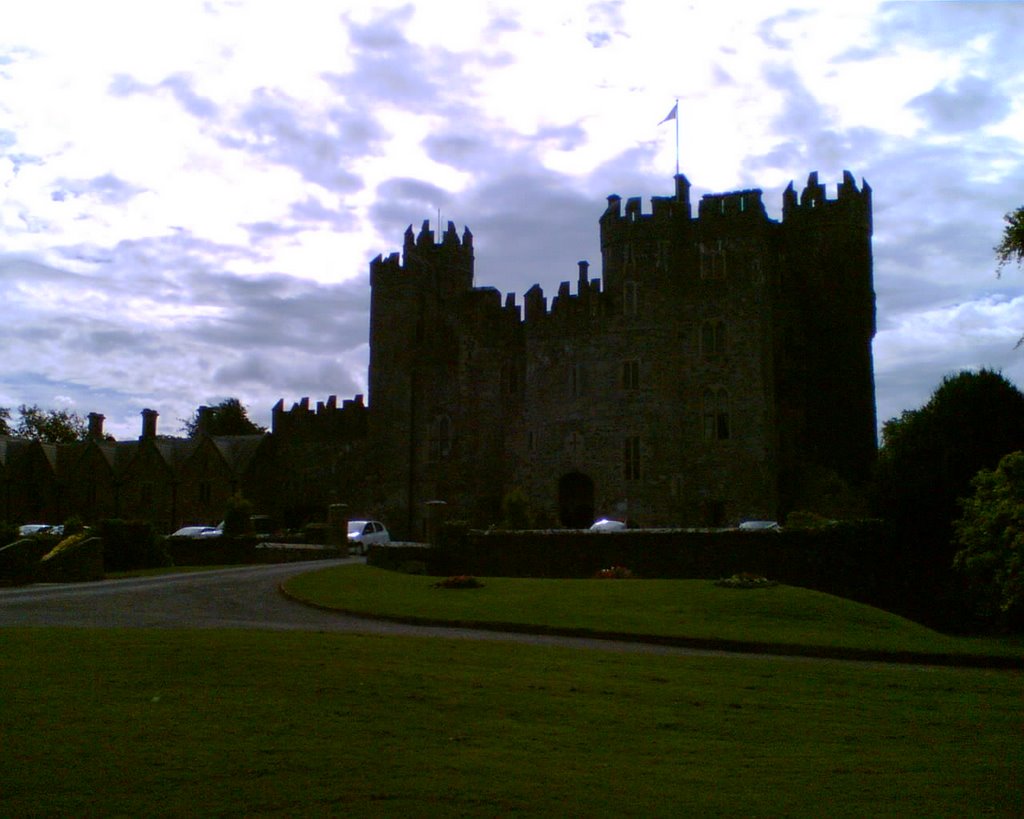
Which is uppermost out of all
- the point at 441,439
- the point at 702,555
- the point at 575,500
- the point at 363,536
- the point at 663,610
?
the point at 441,439

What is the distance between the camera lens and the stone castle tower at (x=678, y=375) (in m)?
55.2

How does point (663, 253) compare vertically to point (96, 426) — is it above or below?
above

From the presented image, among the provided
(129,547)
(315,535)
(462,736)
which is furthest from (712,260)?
(462,736)

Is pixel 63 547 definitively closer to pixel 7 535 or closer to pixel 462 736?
pixel 7 535

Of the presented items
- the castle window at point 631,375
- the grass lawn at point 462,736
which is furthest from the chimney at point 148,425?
the grass lawn at point 462,736

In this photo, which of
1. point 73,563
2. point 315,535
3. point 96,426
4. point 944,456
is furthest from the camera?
point 96,426

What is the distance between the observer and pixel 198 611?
951 inches

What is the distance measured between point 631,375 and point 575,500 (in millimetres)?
7212

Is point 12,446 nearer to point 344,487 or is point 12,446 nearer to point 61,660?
point 344,487

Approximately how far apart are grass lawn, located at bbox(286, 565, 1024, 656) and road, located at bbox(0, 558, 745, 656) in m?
0.97

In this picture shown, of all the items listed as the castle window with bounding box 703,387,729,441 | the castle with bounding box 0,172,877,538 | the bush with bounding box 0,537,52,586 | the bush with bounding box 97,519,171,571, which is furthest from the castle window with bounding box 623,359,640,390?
the bush with bounding box 0,537,52,586

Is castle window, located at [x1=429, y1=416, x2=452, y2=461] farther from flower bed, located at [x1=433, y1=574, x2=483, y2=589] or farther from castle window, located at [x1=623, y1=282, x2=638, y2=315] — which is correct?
flower bed, located at [x1=433, y1=574, x2=483, y2=589]

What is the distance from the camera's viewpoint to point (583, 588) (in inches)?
1152

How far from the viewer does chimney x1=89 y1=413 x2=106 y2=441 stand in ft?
277
